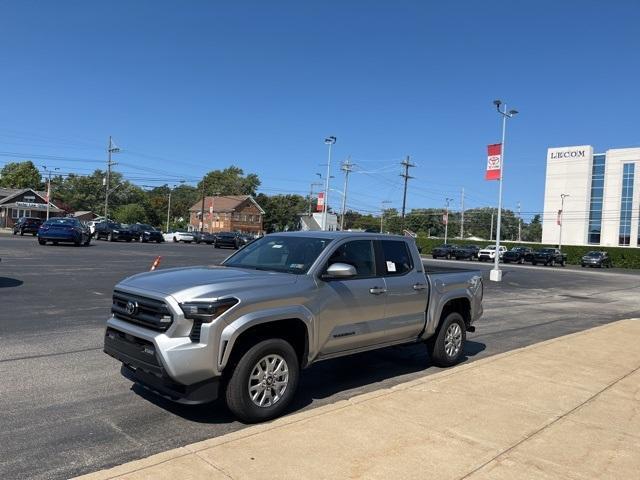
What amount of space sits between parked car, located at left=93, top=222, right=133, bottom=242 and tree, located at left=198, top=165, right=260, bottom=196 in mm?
92382

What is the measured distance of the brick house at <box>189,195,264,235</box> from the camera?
365 ft

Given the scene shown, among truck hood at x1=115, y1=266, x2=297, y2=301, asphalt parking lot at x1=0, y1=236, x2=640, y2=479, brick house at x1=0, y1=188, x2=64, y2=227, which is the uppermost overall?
brick house at x1=0, y1=188, x2=64, y2=227

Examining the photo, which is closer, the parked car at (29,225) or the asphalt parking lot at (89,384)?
the asphalt parking lot at (89,384)

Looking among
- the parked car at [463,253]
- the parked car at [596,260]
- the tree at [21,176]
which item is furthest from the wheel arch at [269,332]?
the tree at [21,176]

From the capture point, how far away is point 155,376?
14.8ft

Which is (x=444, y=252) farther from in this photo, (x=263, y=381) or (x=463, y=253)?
(x=263, y=381)

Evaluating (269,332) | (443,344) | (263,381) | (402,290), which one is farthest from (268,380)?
(443,344)

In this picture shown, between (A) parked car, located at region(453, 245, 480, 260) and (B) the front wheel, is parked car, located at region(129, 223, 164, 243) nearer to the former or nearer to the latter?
(A) parked car, located at region(453, 245, 480, 260)

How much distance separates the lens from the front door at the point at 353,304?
5.35 metres

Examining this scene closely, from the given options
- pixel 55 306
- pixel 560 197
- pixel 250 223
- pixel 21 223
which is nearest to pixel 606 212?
pixel 560 197

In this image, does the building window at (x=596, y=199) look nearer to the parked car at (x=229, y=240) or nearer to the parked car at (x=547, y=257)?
the parked car at (x=547, y=257)

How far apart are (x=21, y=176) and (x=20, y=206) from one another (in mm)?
40046

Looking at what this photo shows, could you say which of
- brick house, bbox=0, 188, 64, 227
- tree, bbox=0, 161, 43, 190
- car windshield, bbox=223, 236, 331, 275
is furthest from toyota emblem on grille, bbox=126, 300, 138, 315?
tree, bbox=0, 161, 43, 190

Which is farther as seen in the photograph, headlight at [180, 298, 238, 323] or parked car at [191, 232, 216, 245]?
parked car at [191, 232, 216, 245]
